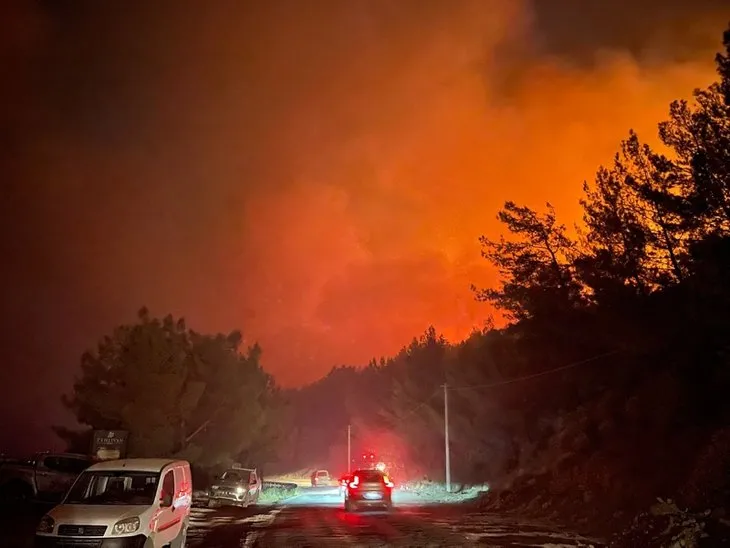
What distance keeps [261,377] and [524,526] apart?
166 ft

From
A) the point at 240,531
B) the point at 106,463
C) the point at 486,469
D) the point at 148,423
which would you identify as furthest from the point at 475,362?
the point at 106,463

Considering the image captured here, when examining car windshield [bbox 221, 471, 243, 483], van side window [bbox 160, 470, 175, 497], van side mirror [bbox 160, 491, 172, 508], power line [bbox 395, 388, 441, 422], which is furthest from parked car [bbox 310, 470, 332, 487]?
van side mirror [bbox 160, 491, 172, 508]

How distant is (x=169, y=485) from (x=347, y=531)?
28.7ft

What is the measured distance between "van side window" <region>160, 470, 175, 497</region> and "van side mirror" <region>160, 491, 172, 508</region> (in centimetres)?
2

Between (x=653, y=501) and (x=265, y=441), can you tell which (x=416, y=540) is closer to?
(x=653, y=501)

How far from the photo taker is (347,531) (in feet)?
66.3

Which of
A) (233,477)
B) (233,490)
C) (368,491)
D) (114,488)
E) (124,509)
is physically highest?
(233,477)

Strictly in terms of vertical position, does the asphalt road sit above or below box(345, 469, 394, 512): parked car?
below

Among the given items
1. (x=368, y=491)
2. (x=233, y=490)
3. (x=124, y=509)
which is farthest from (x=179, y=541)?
(x=233, y=490)

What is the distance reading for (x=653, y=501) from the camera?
20.7 m

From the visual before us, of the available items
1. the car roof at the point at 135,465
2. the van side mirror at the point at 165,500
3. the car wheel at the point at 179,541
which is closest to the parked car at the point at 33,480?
the car wheel at the point at 179,541

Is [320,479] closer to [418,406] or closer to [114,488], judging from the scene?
[418,406]

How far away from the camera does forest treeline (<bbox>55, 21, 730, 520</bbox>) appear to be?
22.5 metres

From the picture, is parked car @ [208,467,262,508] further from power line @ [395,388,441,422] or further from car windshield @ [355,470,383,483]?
power line @ [395,388,441,422]
